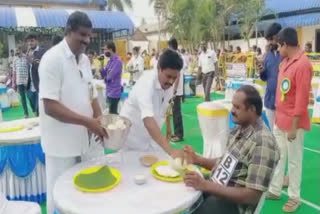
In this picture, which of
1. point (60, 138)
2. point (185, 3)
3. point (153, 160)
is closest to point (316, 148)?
point (153, 160)

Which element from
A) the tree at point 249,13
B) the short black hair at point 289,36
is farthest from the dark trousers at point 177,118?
the tree at point 249,13

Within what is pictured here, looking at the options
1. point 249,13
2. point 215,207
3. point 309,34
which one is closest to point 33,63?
point 215,207

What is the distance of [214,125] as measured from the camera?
4359 mm

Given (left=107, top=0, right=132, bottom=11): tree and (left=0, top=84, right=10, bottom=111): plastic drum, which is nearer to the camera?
(left=0, top=84, right=10, bottom=111): plastic drum

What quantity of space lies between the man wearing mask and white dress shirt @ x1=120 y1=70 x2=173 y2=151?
4.33 meters

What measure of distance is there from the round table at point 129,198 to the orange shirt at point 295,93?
1439 millimetres

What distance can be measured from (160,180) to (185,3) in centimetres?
1705

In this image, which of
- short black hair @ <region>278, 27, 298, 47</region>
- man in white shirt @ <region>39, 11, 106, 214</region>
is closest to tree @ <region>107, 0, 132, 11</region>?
short black hair @ <region>278, 27, 298, 47</region>

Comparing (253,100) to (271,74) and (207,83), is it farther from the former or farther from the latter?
(207,83)

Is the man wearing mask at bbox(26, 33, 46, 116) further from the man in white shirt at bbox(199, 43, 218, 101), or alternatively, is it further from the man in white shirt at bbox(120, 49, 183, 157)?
the man in white shirt at bbox(120, 49, 183, 157)

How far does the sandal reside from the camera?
3049 millimetres

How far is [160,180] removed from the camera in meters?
1.96

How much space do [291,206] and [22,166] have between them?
2.36 meters

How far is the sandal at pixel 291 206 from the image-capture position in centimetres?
305
